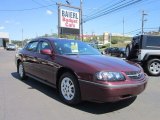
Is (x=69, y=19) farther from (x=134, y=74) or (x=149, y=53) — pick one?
(x=134, y=74)

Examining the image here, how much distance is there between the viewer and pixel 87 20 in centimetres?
3142

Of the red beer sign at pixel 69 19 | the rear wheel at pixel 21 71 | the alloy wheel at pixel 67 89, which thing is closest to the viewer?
the alloy wheel at pixel 67 89

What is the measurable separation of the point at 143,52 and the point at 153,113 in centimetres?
624

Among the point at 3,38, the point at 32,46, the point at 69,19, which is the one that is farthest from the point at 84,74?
the point at 3,38

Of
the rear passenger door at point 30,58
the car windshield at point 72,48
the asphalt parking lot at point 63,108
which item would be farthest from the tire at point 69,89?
the rear passenger door at point 30,58

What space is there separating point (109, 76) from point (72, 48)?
201 cm

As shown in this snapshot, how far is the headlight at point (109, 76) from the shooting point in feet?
15.9

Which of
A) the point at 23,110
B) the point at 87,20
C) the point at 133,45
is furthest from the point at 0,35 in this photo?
the point at 23,110

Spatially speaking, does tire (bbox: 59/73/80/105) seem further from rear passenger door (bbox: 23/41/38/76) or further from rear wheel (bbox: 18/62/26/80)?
rear wheel (bbox: 18/62/26/80)

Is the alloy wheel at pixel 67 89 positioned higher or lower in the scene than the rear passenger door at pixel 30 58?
lower

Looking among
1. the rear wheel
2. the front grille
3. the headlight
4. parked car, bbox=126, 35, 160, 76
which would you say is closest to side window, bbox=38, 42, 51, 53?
the rear wheel

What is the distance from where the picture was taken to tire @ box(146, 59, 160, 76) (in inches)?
433

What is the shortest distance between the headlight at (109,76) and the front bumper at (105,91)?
0.14 m

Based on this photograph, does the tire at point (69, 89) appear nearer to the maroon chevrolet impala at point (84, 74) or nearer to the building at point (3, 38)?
the maroon chevrolet impala at point (84, 74)
